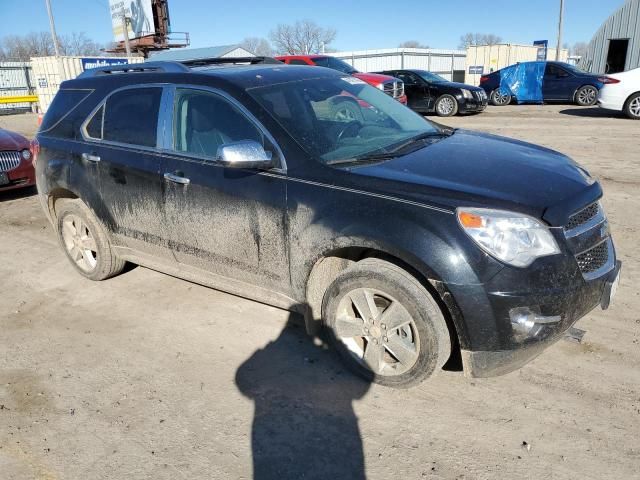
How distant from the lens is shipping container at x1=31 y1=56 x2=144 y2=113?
24703 millimetres

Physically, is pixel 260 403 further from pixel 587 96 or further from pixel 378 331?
pixel 587 96

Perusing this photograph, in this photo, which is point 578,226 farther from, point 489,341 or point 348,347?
point 348,347

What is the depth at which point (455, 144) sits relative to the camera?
12.1 feet

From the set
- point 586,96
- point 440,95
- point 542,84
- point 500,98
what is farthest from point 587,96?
point 440,95

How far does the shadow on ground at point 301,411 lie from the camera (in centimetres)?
262

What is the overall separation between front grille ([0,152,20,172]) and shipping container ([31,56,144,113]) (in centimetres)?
1875

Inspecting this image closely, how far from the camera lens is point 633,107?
14117 millimetres

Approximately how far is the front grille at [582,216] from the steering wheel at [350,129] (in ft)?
4.96

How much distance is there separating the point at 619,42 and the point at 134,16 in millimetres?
36215

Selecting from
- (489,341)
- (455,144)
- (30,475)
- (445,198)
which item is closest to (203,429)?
(30,475)

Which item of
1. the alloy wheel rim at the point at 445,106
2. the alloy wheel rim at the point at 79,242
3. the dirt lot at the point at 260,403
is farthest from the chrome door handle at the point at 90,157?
the alloy wheel rim at the point at 445,106

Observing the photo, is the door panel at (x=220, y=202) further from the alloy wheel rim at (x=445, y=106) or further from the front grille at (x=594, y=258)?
the alloy wheel rim at (x=445, y=106)

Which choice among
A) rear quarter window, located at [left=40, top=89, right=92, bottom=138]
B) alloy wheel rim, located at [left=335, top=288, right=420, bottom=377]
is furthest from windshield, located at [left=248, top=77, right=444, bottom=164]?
rear quarter window, located at [left=40, top=89, right=92, bottom=138]

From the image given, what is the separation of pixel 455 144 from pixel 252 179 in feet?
4.73
